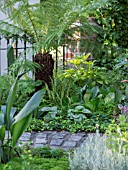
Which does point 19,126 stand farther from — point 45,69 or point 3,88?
point 45,69

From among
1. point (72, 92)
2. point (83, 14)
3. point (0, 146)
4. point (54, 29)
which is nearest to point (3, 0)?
point (54, 29)

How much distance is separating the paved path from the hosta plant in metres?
0.77

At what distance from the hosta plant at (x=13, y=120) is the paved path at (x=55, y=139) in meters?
0.77

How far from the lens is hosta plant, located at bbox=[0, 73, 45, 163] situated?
270 cm

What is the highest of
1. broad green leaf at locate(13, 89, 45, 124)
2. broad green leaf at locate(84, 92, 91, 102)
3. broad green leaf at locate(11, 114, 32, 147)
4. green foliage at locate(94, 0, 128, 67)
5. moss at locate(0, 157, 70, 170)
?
green foliage at locate(94, 0, 128, 67)

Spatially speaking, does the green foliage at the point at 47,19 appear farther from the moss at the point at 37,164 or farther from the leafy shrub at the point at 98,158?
the leafy shrub at the point at 98,158

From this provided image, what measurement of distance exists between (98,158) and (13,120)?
2.87 ft

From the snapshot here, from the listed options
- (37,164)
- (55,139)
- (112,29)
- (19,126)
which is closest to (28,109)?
(19,126)

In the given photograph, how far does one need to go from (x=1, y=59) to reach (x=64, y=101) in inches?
111

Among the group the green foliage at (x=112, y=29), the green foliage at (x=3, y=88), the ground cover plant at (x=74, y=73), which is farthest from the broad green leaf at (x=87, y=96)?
the green foliage at (x=112, y=29)

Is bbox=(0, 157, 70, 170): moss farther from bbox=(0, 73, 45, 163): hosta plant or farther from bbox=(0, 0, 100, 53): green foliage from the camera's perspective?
bbox=(0, 0, 100, 53): green foliage

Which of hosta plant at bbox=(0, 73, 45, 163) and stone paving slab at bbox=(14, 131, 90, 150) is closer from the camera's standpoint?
hosta plant at bbox=(0, 73, 45, 163)

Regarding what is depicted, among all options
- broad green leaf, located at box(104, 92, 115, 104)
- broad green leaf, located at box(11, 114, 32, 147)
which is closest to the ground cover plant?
broad green leaf, located at box(104, 92, 115, 104)

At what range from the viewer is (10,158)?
294 centimetres
